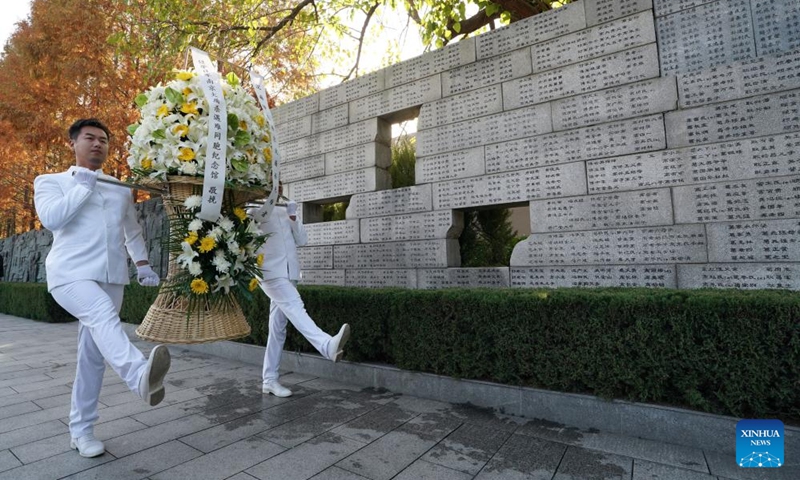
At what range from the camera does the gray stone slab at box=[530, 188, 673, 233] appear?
3848 millimetres

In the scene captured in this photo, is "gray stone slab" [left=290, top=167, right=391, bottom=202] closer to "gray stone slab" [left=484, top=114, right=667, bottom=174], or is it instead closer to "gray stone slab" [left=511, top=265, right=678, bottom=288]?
"gray stone slab" [left=484, top=114, right=667, bottom=174]

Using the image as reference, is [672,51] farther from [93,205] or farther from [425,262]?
[93,205]

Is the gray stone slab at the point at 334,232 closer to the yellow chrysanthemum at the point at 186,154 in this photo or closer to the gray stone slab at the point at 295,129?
the gray stone slab at the point at 295,129

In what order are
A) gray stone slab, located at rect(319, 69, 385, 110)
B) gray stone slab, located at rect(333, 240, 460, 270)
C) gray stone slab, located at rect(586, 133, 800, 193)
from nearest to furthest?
1. gray stone slab, located at rect(586, 133, 800, 193)
2. gray stone slab, located at rect(333, 240, 460, 270)
3. gray stone slab, located at rect(319, 69, 385, 110)

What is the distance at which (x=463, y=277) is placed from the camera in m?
4.90

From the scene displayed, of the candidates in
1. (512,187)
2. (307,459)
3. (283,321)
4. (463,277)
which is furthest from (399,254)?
(307,459)

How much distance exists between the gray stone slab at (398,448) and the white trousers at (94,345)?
1.39 m

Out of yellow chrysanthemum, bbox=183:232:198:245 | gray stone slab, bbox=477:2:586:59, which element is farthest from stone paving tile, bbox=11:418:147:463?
gray stone slab, bbox=477:2:586:59

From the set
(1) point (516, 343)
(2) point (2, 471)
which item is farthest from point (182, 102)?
(1) point (516, 343)

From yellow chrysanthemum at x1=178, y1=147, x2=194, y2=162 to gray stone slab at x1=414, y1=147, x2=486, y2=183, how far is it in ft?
11.1

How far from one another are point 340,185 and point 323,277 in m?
1.48

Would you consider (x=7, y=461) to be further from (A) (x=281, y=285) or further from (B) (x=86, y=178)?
(A) (x=281, y=285)

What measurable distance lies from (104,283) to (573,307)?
3.50m

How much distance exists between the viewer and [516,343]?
345 centimetres
